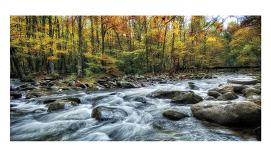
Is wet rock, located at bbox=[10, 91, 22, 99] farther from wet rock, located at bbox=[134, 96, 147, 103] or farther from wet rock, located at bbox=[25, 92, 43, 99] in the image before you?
wet rock, located at bbox=[134, 96, 147, 103]

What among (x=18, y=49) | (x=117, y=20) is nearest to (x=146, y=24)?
(x=117, y=20)

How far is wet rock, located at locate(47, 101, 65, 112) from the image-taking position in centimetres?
434

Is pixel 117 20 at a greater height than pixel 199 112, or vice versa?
pixel 117 20

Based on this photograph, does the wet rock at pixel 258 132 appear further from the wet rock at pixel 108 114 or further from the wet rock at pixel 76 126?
the wet rock at pixel 76 126

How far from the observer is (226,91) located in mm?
4594

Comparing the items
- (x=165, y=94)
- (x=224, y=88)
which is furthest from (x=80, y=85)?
(x=224, y=88)

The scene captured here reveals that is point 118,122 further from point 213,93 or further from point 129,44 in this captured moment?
point 213,93

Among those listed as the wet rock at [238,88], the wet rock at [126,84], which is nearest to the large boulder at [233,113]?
the wet rock at [238,88]

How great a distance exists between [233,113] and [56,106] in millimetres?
2434

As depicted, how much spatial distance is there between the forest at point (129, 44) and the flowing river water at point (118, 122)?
32cm

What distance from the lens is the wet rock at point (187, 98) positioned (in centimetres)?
450

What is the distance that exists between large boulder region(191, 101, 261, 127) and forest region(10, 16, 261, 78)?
0.71 metres
